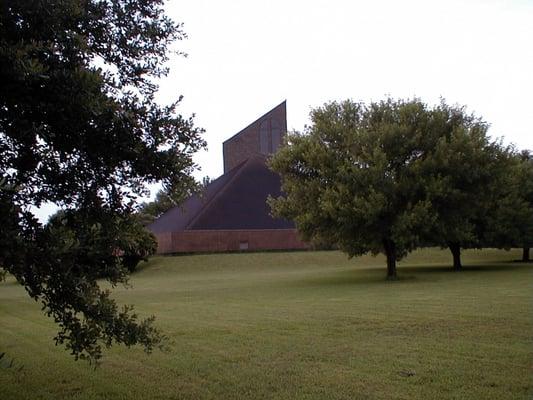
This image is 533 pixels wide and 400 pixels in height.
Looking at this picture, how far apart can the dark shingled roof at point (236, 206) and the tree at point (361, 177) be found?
29.0 metres

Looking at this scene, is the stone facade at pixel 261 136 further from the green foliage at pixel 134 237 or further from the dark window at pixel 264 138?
the green foliage at pixel 134 237

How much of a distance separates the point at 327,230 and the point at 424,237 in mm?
4848

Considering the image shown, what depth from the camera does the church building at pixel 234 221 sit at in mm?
56963

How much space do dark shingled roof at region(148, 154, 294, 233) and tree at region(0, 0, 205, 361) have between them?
51771mm

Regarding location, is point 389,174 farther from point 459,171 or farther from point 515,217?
point 515,217

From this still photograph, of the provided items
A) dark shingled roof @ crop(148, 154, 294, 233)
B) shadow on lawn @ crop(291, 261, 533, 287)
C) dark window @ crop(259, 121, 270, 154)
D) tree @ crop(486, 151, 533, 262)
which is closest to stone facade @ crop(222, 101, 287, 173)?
dark window @ crop(259, 121, 270, 154)

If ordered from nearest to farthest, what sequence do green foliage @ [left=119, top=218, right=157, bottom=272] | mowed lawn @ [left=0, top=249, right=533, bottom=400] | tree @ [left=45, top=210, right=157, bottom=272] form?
tree @ [left=45, top=210, right=157, bottom=272], green foliage @ [left=119, top=218, right=157, bottom=272], mowed lawn @ [left=0, top=249, right=533, bottom=400]

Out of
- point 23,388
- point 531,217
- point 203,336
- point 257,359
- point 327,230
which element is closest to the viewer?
point 23,388

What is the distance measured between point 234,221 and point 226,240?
2.59 metres

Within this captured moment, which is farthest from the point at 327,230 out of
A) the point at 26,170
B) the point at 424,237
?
the point at 26,170

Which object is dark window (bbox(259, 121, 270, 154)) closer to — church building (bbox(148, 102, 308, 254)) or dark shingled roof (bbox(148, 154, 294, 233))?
church building (bbox(148, 102, 308, 254))

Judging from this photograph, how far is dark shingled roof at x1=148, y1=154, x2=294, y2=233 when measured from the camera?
58728mm

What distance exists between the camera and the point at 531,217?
123 ft

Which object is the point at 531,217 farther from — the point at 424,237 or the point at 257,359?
the point at 257,359
